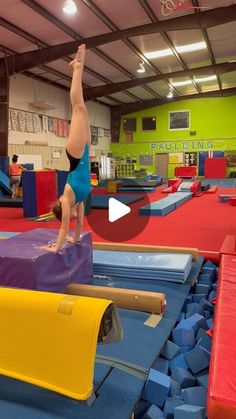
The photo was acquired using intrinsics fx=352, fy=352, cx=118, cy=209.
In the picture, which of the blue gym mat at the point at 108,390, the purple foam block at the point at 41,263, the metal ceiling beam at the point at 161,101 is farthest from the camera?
the metal ceiling beam at the point at 161,101

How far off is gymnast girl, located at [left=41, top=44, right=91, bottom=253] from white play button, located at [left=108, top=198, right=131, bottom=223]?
12.5 ft

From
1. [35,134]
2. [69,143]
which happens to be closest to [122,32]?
[35,134]

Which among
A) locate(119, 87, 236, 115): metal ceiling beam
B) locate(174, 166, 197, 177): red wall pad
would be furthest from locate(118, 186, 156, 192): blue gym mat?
locate(119, 87, 236, 115): metal ceiling beam

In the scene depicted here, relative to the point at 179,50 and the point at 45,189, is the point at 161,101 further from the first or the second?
the point at 45,189

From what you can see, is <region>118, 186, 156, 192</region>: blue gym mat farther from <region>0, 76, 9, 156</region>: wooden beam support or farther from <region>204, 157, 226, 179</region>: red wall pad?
<region>204, 157, 226, 179</region>: red wall pad

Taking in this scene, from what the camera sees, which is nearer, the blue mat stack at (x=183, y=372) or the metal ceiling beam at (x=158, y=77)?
the blue mat stack at (x=183, y=372)

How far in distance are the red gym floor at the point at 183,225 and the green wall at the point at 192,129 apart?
37.2ft

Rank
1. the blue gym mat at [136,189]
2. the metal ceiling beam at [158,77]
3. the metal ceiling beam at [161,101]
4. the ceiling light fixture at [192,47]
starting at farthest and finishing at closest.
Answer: the metal ceiling beam at [161,101] → the metal ceiling beam at [158,77] → the blue gym mat at [136,189] → the ceiling light fixture at [192,47]

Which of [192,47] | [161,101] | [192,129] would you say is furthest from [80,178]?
[161,101]

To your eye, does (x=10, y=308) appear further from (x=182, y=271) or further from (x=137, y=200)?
(x=137, y=200)

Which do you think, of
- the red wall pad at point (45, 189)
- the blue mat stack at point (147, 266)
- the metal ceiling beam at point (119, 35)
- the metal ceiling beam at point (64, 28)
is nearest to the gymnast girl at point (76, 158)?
the blue mat stack at point (147, 266)

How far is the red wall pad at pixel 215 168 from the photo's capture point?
1712cm

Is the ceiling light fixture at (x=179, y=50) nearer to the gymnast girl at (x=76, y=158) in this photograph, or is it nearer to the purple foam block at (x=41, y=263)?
the gymnast girl at (x=76, y=158)

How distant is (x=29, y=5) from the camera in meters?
7.59
